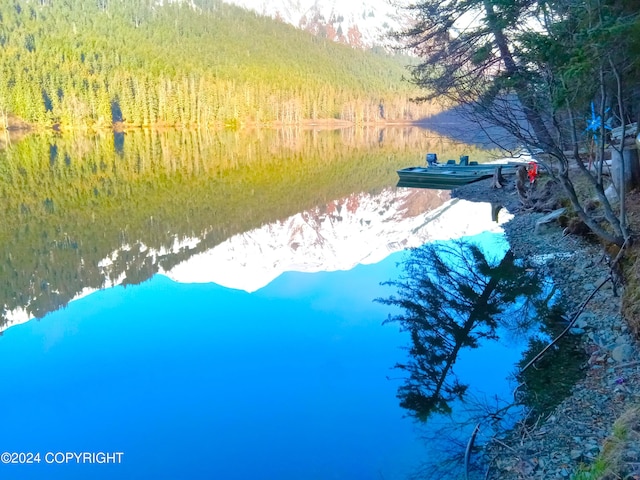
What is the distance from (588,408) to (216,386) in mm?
4186

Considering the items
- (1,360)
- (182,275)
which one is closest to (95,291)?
(182,275)

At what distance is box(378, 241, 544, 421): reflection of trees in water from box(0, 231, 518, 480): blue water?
0.80 feet

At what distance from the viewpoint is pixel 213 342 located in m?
7.75

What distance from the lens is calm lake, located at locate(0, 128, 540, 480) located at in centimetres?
518

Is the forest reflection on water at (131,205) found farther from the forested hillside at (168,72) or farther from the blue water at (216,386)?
the forested hillside at (168,72)

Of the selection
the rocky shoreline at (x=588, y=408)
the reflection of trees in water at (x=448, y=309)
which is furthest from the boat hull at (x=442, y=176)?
the rocky shoreline at (x=588, y=408)

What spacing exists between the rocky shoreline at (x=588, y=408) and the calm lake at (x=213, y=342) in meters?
0.86

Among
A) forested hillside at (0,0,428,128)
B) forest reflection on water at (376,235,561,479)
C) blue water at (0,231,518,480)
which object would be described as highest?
forested hillside at (0,0,428,128)

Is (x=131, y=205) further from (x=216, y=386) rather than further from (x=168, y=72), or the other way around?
(x=168, y=72)

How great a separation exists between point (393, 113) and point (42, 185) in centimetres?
9574

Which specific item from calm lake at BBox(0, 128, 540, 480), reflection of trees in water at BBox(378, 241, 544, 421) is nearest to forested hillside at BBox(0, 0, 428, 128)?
calm lake at BBox(0, 128, 540, 480)

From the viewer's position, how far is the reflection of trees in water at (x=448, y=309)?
627cm

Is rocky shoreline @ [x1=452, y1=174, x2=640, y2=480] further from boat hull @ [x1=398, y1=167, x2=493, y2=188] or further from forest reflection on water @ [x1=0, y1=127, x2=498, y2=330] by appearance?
boat hull @ [x1=398, y1=167, x2=493, y2=188]

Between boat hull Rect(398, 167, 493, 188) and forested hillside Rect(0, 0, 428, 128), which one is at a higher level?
forested hillside Rect(0, 0, 428, 128)
